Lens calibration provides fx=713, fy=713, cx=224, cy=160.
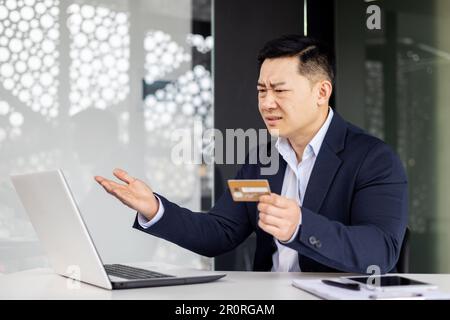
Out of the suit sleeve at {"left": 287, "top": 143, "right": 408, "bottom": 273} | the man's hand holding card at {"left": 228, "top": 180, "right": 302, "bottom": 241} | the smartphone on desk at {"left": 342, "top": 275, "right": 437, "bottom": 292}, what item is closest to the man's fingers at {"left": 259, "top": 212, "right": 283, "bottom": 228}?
the man's hand holding card at {"left": 228, "top": 180, "right": 302, "bottom": 241}

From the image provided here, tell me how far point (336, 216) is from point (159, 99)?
184 centimetres

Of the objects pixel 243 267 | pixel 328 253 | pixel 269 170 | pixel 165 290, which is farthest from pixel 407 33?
pixel 165 290

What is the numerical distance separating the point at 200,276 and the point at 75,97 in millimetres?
2111

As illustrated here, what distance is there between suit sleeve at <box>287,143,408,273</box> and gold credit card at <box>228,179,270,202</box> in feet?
0.66

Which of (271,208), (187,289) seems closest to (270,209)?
(271,208)

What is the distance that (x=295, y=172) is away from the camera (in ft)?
7.50

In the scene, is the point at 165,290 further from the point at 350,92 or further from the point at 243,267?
the point at 350,92

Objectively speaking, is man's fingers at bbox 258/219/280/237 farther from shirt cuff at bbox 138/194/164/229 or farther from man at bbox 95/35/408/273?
shirt cuff at bbox 138/194/164/229

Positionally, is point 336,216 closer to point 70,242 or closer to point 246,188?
point 246,188

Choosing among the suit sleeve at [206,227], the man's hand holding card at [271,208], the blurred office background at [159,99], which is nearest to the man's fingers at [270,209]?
the man's hand holding card at [271,208]

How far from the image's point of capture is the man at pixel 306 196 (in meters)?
1.76

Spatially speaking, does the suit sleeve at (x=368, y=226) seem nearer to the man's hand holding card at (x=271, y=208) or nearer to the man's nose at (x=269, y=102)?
the man's hand holding card at (x=271, y=208)

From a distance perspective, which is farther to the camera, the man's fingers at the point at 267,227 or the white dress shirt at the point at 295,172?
the white dress shirt at the point at 295,172
